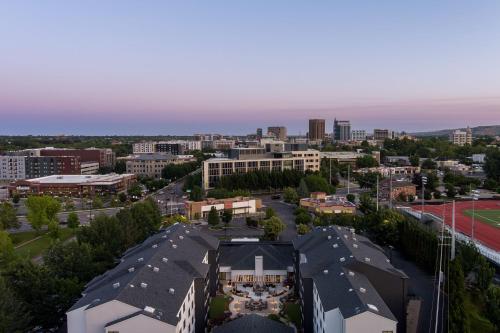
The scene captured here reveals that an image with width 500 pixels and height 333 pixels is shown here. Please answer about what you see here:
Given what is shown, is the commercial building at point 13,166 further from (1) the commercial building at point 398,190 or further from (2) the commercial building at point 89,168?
(1) the commercial building at point 398,190

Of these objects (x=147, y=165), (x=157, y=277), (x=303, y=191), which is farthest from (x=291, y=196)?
(x=147, y=165)

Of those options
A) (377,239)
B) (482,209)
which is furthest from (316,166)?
(377,239)

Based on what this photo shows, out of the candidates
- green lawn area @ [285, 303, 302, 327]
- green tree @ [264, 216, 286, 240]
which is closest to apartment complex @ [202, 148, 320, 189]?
green tree @ [264, 216, 286, 240]

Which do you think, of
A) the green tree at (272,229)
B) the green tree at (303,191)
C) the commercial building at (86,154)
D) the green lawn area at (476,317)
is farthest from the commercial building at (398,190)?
the commercial building at (86,154)

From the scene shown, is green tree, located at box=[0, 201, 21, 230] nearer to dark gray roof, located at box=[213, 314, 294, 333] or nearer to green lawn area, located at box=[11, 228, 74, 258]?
green lawn area, located at box=[11, 228, 74, 258]

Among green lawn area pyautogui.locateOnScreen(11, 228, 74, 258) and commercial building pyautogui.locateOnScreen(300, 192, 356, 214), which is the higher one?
commercial building pyautogui.locateOnScreen(300, 192, 356, 214)

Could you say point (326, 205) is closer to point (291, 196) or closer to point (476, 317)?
point (291, 196)
